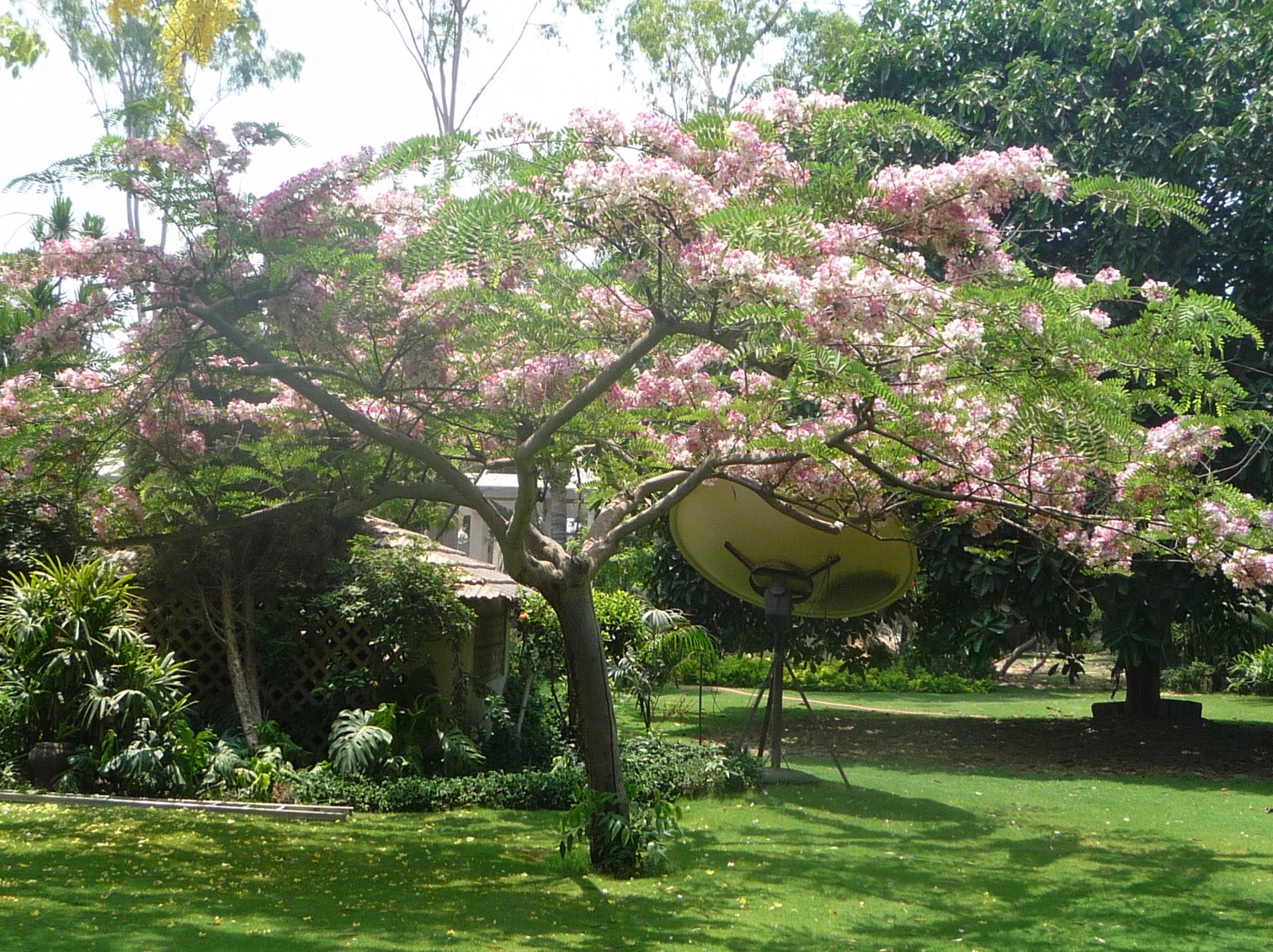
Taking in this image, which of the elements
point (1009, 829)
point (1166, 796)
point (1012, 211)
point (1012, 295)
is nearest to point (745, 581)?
point (1009, 829)

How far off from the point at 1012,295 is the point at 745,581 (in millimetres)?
7165

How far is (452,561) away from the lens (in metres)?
13.2

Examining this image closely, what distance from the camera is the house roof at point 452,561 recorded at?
11.8 metres

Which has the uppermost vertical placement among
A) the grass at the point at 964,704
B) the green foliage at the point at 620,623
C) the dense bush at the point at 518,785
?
the green foliage at the point at 620,623

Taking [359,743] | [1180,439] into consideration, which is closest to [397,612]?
[359,743]

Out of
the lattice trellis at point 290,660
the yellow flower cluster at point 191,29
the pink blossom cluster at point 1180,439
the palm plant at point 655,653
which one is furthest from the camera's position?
the yellow flower cluster at point 191,29

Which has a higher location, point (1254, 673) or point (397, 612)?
point (397, 612)

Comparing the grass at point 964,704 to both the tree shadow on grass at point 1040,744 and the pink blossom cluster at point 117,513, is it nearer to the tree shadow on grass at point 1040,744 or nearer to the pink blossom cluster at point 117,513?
the tree shadow on grass at point 1040,744

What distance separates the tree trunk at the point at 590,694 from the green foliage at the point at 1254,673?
1904 centimetres

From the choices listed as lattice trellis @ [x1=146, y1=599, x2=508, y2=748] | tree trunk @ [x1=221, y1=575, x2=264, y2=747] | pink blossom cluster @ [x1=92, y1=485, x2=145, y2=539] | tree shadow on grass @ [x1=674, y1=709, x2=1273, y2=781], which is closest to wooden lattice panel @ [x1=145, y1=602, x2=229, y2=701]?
lattice trellis @ [x1=146, y1=599, x2=508, y2=748]

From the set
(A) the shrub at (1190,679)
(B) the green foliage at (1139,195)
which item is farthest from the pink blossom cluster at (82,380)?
(A) the shrub at (1190,679)

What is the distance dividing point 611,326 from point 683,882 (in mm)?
3428

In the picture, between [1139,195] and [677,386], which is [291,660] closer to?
[677,386]

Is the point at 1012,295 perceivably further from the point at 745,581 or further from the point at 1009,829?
the point at 745,581
